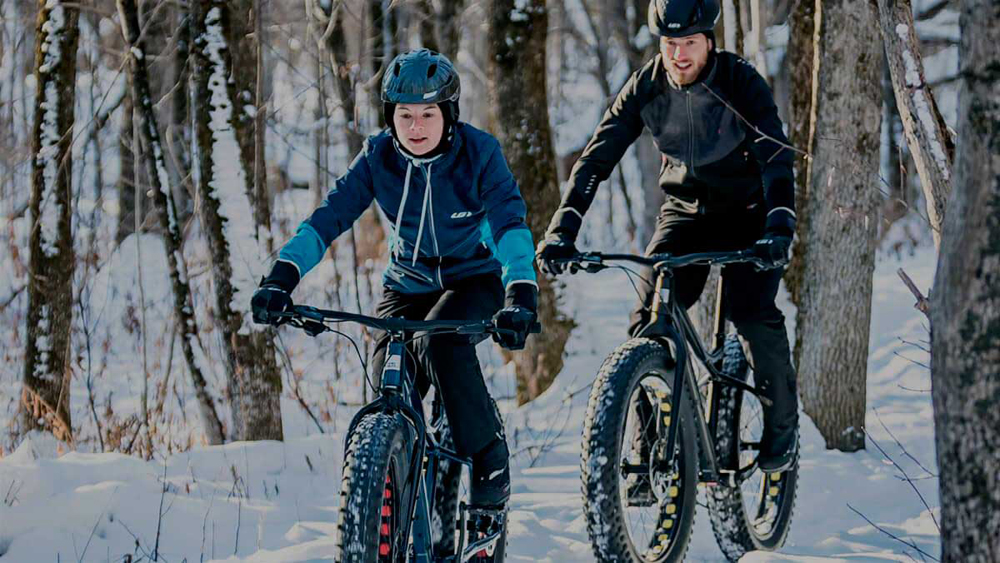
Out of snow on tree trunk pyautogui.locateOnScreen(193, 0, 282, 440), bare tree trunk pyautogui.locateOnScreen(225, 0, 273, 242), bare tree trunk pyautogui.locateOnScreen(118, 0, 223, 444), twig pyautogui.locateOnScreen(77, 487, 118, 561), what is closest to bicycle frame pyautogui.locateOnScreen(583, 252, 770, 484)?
twig pyautogui.locateOnScreen(77, 487, 118, 561)

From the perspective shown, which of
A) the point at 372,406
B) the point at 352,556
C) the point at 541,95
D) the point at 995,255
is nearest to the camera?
the point at 995,255

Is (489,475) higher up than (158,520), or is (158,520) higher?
(489,475)

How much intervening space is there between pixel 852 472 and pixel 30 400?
214 inches

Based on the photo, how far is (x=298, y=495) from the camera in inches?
241

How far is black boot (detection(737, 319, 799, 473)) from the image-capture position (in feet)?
16.9

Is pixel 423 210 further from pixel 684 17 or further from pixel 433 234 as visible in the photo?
pixel 684 17

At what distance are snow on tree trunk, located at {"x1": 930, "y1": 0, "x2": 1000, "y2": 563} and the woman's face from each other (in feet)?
5.83

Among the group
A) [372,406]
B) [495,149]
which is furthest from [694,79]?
[372,406]

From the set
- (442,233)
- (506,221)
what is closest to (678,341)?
(506,221)

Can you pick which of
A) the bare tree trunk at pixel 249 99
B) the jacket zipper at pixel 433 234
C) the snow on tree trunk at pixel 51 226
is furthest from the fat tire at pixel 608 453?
the snow on tree trunk at pixel 51 226

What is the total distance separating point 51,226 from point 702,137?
520 centimetres

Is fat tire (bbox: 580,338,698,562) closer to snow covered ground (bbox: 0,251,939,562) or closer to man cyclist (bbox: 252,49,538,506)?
man cyclist (bbox: 252,49,538,506)

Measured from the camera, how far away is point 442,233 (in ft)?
14.0

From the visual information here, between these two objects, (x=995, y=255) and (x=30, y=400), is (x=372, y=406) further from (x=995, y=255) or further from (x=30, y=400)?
(x=30, y=400)
